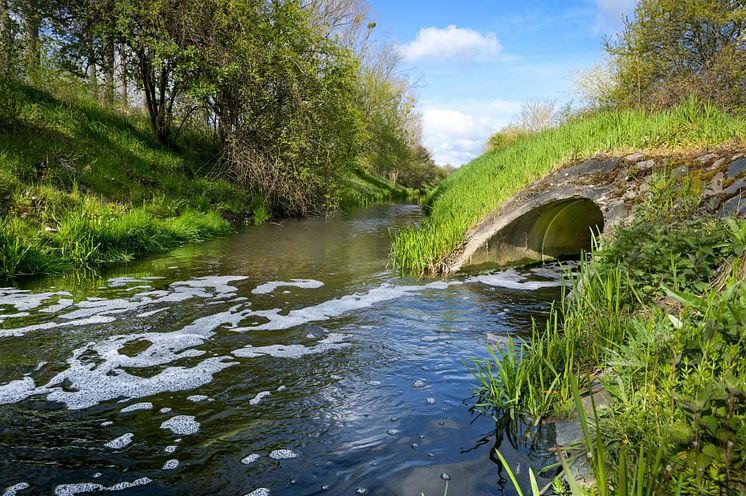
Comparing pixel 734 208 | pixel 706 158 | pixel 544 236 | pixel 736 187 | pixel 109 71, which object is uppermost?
pixel 109 71

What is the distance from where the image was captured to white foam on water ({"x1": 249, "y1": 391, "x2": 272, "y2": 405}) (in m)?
3.84

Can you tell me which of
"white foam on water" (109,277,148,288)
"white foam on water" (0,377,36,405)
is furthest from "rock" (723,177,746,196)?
"white foam on water" (109,277,148,288)

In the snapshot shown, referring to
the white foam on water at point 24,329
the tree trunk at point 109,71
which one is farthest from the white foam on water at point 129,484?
the tree trunk at point 109,71

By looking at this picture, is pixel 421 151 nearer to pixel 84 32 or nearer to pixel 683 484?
pixel 84 32

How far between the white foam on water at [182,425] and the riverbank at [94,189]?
577 cm

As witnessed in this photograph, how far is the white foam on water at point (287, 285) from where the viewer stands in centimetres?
748

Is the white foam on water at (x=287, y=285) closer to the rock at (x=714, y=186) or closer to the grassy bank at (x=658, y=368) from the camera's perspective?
the grassy bank at (x=658, y=368)

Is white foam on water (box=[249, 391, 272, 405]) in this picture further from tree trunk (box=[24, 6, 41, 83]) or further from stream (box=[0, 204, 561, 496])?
tree trunk (box=[24, 6, 41, 83])

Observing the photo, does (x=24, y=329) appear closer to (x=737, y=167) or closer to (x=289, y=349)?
(x=289, y=349)

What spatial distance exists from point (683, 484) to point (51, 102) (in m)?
17.0

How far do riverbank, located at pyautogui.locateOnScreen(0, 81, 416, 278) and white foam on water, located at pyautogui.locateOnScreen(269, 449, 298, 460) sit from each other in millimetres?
6657

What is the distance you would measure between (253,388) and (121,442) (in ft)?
3.63

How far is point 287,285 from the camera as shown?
7.86 metres

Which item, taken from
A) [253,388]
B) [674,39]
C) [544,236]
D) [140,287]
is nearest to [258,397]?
[253,388]
